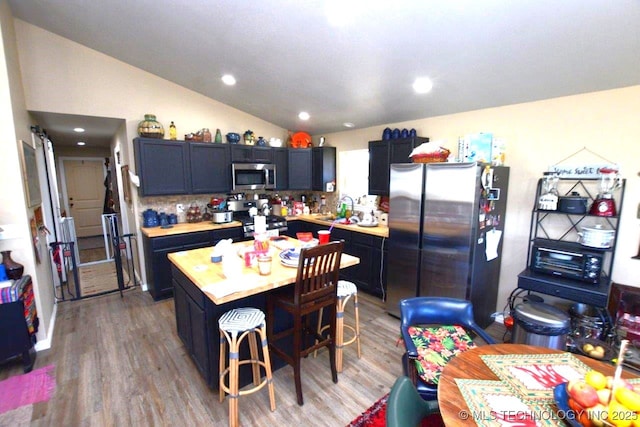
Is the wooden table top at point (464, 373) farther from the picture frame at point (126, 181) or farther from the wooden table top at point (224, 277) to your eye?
the picture frame at point (126, 181)

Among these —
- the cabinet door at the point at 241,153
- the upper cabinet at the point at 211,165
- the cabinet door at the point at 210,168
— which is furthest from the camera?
the cabinet door at the point at 241,153

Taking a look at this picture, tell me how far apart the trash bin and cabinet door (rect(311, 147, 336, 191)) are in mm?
3280

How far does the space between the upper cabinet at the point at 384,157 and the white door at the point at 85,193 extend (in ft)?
22.2

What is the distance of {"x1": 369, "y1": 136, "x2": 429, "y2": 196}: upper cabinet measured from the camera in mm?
3633

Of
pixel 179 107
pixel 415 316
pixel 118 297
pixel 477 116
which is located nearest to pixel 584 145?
pixel 477 116

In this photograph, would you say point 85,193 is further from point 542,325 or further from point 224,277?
point 542,325

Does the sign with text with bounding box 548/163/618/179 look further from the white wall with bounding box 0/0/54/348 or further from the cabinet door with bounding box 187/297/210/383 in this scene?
the white wall with bounding box 0/0/54/348

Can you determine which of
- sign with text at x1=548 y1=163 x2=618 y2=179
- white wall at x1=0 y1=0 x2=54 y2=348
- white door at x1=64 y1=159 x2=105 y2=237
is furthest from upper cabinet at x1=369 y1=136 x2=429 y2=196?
white door at x1=64 y1=159 x2=105 y2=237

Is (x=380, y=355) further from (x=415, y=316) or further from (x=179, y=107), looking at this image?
(x=179, y=107)

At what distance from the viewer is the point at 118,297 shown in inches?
151

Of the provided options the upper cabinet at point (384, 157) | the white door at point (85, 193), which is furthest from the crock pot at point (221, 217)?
the white door at point (85, 193)

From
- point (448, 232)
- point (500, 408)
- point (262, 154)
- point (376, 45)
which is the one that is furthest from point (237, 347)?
point (262, 154)

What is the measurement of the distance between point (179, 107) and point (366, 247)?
10.8 ft

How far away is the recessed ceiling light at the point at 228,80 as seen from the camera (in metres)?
3.49
